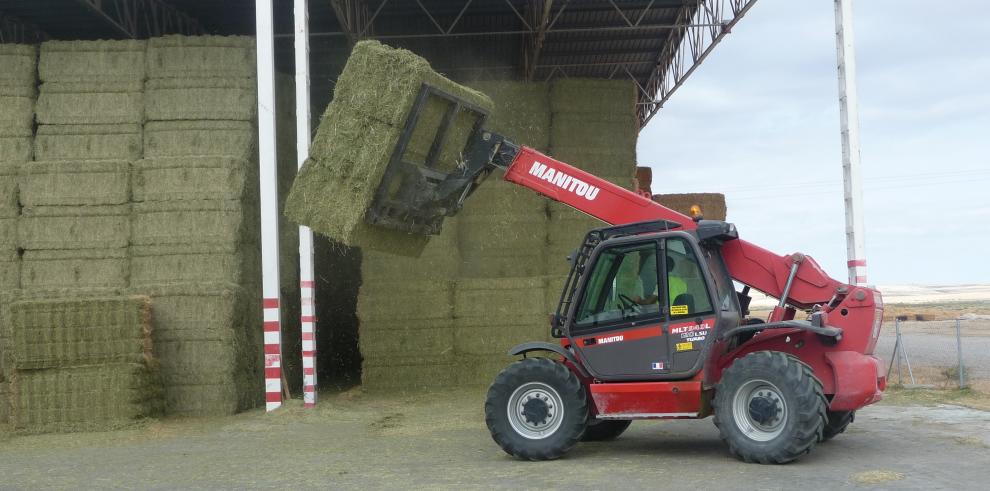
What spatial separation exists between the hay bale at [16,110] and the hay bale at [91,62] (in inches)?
15.3

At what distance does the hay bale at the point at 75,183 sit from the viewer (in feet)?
45.2

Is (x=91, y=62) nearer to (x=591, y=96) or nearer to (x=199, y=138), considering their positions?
(x=199, y=138)

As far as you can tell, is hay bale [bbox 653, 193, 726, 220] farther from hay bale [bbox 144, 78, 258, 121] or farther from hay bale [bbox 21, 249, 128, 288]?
hay bale [bbox 21, 249, 128, 288]

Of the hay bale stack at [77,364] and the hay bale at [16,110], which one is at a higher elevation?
the hay bale at [16,110]

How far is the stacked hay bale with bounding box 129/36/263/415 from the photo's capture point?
44.1 ft

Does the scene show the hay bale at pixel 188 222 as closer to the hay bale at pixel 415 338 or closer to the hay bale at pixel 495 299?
the hay bale at pixel 415 338

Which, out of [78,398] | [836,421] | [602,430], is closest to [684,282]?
[836,421]

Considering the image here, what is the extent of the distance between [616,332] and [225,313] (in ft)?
22.1

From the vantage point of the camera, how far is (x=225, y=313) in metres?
13.4

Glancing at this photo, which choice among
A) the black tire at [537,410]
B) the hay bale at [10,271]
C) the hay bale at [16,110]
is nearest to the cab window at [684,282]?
the black tire at [537,410]

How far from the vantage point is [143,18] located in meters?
20.6

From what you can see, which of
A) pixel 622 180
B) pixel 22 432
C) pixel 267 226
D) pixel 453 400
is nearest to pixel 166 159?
pixel 267 226

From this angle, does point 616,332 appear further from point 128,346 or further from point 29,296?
point 29,296

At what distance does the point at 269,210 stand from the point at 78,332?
292 cm
